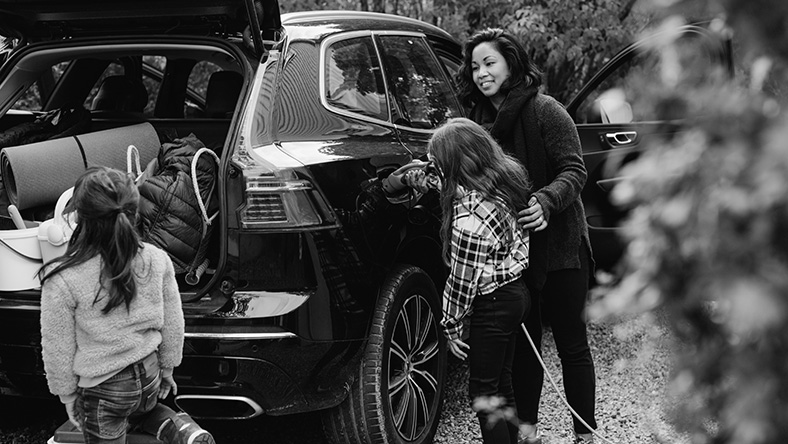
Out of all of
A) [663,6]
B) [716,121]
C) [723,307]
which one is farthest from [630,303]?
[663,6]

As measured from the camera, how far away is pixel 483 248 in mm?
3146

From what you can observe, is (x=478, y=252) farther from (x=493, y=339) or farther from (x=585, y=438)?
(x=585, y=438)

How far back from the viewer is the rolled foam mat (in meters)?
3.66

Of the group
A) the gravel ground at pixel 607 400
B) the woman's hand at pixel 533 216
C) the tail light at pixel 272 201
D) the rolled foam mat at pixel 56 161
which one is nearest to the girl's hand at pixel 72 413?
the tail light at pixel 272 201

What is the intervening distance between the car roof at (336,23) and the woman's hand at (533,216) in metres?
1.20

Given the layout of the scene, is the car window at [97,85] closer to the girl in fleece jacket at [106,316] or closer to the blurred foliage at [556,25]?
the blurred foliage at [556,25]

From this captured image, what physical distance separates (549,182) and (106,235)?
5.56ft

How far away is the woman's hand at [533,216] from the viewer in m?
3.27

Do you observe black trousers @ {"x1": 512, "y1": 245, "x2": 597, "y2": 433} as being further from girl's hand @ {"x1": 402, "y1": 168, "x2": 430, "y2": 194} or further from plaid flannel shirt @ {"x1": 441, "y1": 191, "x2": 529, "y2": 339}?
girl's hand @ {"x1": 402, "y1": 168, "x2": 430, "y2": 194}

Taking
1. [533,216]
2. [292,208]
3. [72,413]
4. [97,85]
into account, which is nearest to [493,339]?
[533,216]

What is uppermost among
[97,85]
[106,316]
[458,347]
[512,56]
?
[512,56]

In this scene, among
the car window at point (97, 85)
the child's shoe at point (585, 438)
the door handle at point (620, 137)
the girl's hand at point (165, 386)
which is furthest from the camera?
the car window at point (97, 85)

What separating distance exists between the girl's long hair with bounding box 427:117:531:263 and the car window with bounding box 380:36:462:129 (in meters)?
0.91

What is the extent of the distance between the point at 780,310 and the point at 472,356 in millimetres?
2260
